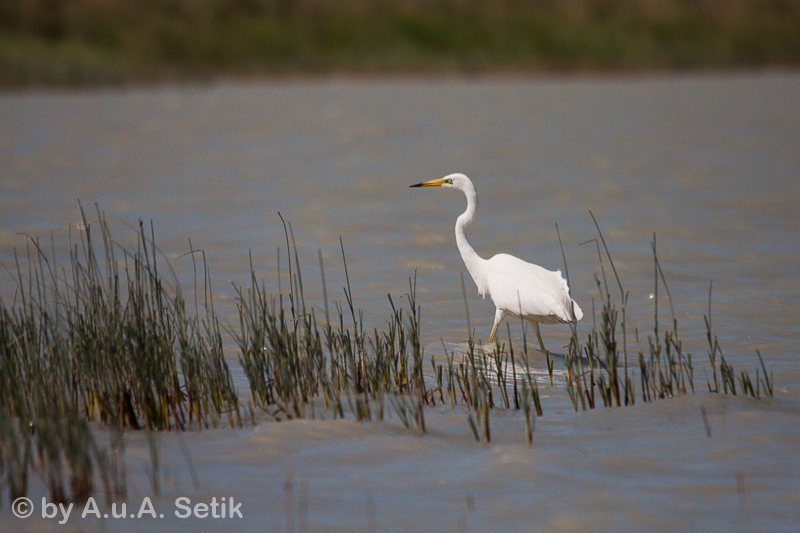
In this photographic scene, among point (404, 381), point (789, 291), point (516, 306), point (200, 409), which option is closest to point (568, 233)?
Answer: point (789, 291)

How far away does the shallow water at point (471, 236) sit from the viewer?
3629 mm

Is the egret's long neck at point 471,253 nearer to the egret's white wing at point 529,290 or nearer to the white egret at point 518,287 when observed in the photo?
the white egret at point 518,287

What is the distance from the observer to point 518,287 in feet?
19.7

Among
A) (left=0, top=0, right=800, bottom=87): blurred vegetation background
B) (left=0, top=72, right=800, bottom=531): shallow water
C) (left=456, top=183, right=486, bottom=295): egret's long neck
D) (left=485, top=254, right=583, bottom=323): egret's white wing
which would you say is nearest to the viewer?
(left=0, top=72, right=800, bottom=531): shallow water

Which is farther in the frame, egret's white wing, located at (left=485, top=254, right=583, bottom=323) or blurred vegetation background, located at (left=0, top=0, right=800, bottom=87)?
blurred vegetation background, located at (left=0, top=0, right=800, bottom=87)

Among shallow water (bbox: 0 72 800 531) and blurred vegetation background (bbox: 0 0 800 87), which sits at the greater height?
blurred vegetation background (bbox: 0 0 800 87)

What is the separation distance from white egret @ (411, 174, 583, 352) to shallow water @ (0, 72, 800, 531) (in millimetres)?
540

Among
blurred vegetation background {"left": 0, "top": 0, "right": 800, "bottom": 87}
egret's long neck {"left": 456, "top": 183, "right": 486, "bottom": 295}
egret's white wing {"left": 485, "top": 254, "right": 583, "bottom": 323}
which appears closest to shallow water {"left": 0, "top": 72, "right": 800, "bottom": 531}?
egret's long neck {"left": 456, "top": 183, "right": 486, "bottom": 295}

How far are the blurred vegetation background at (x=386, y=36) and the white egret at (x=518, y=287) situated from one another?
2597cm

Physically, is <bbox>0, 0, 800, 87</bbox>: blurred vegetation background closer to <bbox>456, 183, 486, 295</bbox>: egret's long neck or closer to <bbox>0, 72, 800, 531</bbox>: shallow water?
<bbox>0, 72, 800, 531</bbox>: shallow water

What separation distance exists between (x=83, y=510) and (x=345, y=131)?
20.0 meters

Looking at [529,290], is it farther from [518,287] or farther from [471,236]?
[471,236]

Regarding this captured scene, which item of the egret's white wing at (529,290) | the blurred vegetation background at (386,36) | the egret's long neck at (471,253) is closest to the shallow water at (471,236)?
the egret's long neck at (471,253)

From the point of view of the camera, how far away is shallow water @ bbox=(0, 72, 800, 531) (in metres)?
3.63
